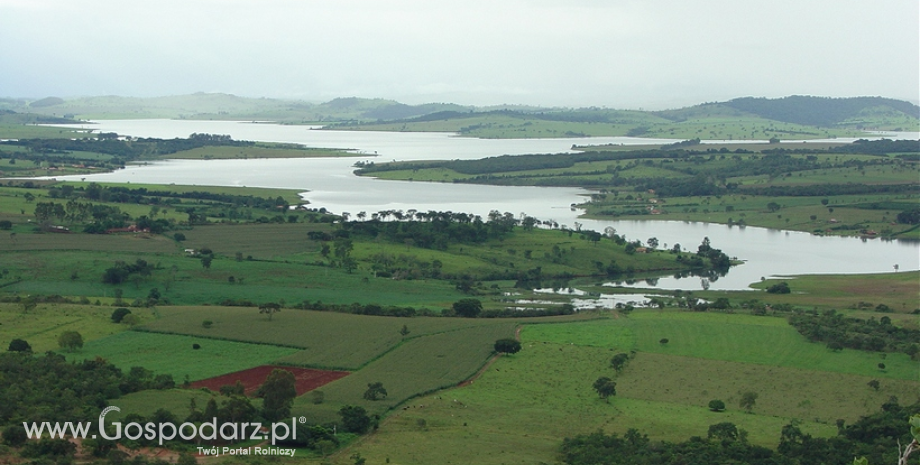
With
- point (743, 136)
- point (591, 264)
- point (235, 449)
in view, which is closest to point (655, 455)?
point (235, 449)

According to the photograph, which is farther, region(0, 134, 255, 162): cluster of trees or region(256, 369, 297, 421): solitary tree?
region(0, 134, 255, 162): cluster of trees

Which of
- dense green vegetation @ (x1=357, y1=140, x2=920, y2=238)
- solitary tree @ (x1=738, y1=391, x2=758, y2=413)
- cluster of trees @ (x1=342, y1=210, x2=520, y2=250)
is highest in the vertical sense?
dense green vegetation @ (x1=357, y1=140, x2=920, y2=238)

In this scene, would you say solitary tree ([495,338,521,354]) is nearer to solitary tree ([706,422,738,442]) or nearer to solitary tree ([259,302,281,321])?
solitary tree ([259,302,281,321])

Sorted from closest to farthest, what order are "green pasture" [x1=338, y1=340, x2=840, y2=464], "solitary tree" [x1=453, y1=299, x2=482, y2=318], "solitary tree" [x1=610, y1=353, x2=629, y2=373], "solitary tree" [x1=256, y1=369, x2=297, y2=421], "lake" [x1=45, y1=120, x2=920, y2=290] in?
1. "green pasture" [x1=338, y1=340, x2=840, y2=464]
2. "solitary tree" [x1=256, y1=369, x2=297, y2=421]
3. "solitary tree" [x1=610, y1=353, x2=629, y2=373]
4. "solitary tree" [x1=453, y1=299, x2=482, y2=318]
5. "lake" [x1=45, y1=120, x2=920, y2=290]

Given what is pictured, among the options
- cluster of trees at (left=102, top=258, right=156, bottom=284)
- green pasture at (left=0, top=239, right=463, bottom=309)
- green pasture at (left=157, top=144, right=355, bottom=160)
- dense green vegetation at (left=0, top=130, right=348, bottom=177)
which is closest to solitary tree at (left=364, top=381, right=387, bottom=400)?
green pasture at (left=0, top=239, right=463, bottom=309)

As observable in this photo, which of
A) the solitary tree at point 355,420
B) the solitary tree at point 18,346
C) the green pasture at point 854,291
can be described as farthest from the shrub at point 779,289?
the solitary tree at point 18,346

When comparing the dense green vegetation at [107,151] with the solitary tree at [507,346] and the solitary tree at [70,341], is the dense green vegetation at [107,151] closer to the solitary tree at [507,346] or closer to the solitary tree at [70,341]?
the solitary tree at [70,341]

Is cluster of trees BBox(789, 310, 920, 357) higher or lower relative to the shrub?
higher

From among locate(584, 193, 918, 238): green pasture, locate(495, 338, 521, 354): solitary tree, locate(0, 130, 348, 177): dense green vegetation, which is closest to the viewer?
locate(495, 338, 521, 354): solitary tree
